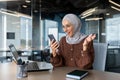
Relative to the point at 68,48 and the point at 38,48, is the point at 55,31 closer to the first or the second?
the point at 38,48

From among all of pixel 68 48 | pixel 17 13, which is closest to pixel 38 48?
pixel 17 13

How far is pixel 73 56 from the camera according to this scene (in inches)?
68.7

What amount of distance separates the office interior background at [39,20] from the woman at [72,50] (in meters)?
2.76

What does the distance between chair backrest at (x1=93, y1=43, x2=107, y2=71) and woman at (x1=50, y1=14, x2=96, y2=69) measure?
0.20 metres

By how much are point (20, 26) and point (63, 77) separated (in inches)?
157

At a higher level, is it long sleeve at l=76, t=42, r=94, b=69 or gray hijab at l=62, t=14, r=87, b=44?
gray hijab at l=62, t=14, r=87, b=44

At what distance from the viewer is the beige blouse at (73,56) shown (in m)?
1.61

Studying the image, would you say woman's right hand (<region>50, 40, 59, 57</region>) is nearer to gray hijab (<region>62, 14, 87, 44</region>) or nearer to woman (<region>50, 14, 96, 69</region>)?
woman (<region>50, 14, 96, 69</region>)

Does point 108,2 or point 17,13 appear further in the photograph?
point 17,13

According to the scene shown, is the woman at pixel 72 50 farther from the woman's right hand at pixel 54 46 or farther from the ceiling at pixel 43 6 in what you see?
the ceiling at pixel 43 6

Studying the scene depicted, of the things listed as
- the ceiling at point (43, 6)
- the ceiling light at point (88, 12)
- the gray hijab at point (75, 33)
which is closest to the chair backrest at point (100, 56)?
the gray hijab at point (75, 33)

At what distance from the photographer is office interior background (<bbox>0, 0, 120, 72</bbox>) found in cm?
455

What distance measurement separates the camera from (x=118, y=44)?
4.36 metres

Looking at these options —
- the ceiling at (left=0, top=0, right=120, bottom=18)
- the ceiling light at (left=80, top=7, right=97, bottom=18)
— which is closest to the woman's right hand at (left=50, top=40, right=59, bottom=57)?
the ceiling light at (left=80, top=7, right=97, bottom=18)
